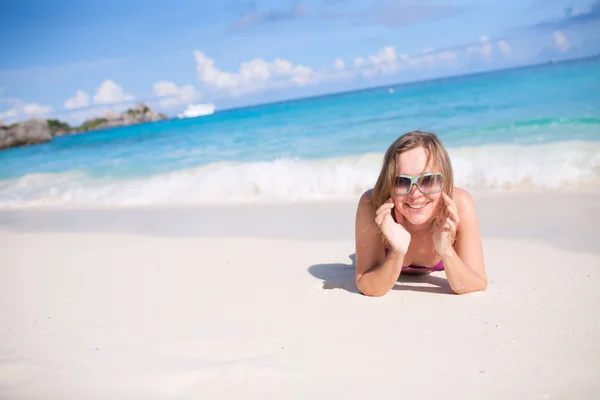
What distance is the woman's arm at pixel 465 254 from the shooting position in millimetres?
3090

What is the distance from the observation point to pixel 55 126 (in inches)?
2341

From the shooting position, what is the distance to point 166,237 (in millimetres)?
5824

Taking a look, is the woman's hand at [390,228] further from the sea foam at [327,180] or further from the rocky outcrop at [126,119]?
the rocky outcrop at [126,119]

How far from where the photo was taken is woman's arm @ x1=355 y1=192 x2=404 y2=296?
3.17m

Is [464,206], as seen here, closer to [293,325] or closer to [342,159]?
[293,325]

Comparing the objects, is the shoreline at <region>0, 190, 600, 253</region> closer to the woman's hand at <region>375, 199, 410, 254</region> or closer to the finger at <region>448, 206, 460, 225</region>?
the finger at <region>448, 206, 460, 225</region>

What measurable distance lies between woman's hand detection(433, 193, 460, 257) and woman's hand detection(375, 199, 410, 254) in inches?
7.4

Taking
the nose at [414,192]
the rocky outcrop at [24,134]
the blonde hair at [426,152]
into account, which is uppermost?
the rocky outcrop at [24,134]

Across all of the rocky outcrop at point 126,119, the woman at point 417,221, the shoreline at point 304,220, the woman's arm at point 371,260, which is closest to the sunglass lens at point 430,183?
the woman at point 417,221

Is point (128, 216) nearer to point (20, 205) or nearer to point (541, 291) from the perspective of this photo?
point (20, 205)

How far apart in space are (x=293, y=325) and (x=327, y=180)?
21.6 ft

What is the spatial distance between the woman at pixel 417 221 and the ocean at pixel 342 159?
442 cm

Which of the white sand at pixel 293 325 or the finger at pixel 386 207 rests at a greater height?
the finger at pixel 386 207

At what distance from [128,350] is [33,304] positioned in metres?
1.37
